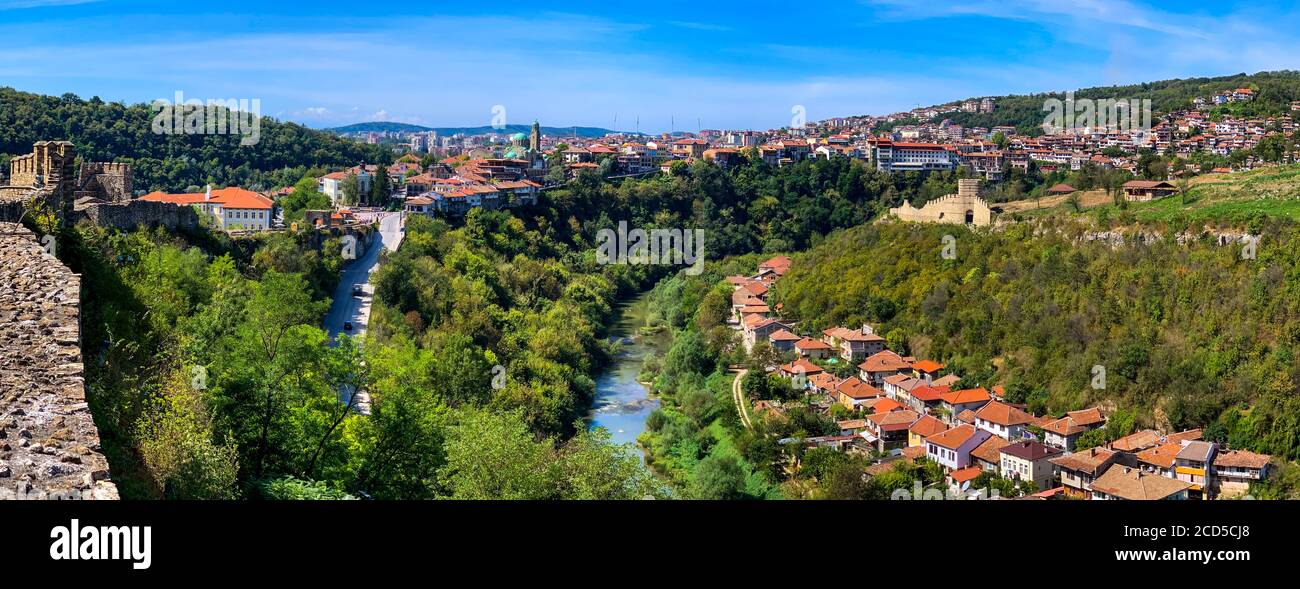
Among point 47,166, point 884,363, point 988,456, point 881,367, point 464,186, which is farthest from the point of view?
point 464,186

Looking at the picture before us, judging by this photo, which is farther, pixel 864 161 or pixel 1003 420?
pixel 864 161

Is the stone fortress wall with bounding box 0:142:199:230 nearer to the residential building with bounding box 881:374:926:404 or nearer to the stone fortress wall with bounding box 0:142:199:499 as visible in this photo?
the stone fortress wall with bounding box 0:142:199:499

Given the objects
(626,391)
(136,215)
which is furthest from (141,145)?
(136,215)

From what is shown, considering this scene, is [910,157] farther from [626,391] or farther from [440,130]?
[440,130]

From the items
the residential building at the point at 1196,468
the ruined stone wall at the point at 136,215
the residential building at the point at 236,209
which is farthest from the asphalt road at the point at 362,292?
the residential building at the point at 1196,468
